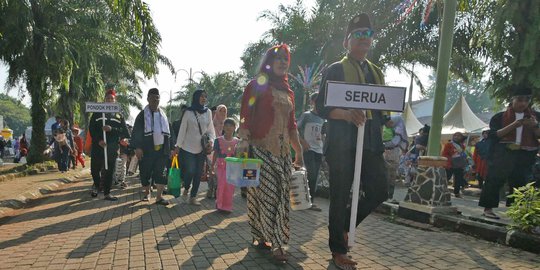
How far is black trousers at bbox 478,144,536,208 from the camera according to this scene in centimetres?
565

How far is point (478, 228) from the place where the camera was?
494 centimetres

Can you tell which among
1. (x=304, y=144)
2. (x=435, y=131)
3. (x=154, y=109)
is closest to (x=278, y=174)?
(x=304, y=144)

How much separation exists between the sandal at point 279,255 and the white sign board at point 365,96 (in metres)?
1.41

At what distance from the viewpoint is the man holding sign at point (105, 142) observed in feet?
24.7

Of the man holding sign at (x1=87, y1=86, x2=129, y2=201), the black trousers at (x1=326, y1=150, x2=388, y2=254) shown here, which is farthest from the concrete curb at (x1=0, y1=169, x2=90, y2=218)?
the black trousers at (x1=326, y1=150, x2=388, y2=254)

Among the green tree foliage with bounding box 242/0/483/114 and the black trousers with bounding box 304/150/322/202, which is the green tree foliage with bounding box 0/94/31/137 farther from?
the black trousers with bounding box 304/150/322/202

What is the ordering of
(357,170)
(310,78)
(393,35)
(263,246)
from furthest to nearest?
(310,78) → (393,35) → (263,246) → (357,170)

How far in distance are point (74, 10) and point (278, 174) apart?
45.7ft

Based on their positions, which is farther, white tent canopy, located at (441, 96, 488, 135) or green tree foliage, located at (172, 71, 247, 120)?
green tree foliage, located at (172, 71, 247, 120)

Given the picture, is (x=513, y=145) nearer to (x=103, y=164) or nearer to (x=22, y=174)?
(x=103, y=164)

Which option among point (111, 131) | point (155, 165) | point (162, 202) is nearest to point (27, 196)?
point (111, 131)

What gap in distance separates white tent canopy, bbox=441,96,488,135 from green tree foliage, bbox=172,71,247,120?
17.3 m

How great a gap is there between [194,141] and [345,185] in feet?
13.1

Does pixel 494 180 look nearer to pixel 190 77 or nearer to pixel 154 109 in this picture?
pixel 154 109
